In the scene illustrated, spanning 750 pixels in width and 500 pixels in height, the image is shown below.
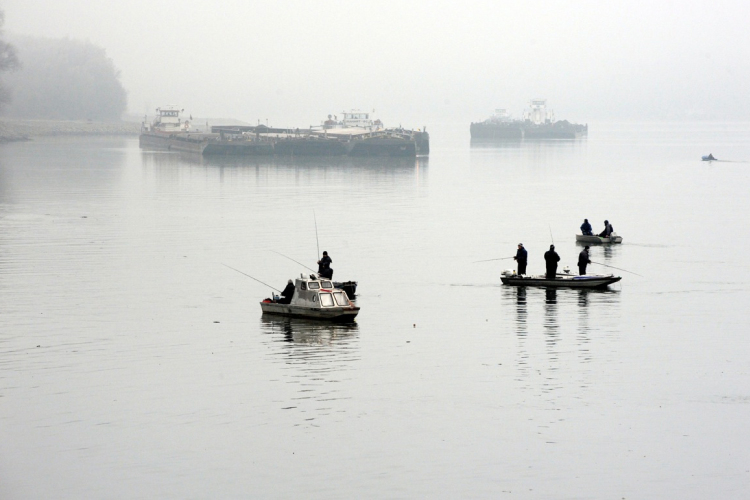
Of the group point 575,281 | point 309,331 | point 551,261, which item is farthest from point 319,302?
point 575,281

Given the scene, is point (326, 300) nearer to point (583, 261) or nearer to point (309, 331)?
point (309, 331)

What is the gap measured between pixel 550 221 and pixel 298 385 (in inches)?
1764

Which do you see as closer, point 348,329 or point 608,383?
point 608,383

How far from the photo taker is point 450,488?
19.8 m

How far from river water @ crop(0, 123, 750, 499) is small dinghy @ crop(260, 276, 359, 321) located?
1.90 ft

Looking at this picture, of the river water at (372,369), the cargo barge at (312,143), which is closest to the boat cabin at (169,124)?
the cargo barge at (312,143)

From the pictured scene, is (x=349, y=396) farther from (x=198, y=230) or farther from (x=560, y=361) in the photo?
(x=198, y=230)

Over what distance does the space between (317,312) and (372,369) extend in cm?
552

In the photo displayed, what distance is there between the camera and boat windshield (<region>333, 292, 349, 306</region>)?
109 ft

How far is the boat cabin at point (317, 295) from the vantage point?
3312 centimetres

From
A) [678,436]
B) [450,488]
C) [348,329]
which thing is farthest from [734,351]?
[450,488]

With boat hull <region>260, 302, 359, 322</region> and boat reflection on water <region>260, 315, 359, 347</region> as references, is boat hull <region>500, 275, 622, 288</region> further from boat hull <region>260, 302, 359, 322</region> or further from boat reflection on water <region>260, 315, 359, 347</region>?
boat reflection on water <region>260, 315, 359, 347</region>

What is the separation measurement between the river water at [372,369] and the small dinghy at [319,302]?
0.58 m

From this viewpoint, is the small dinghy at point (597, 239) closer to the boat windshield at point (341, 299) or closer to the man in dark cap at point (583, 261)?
the man in dark cap at point (583, 261)
